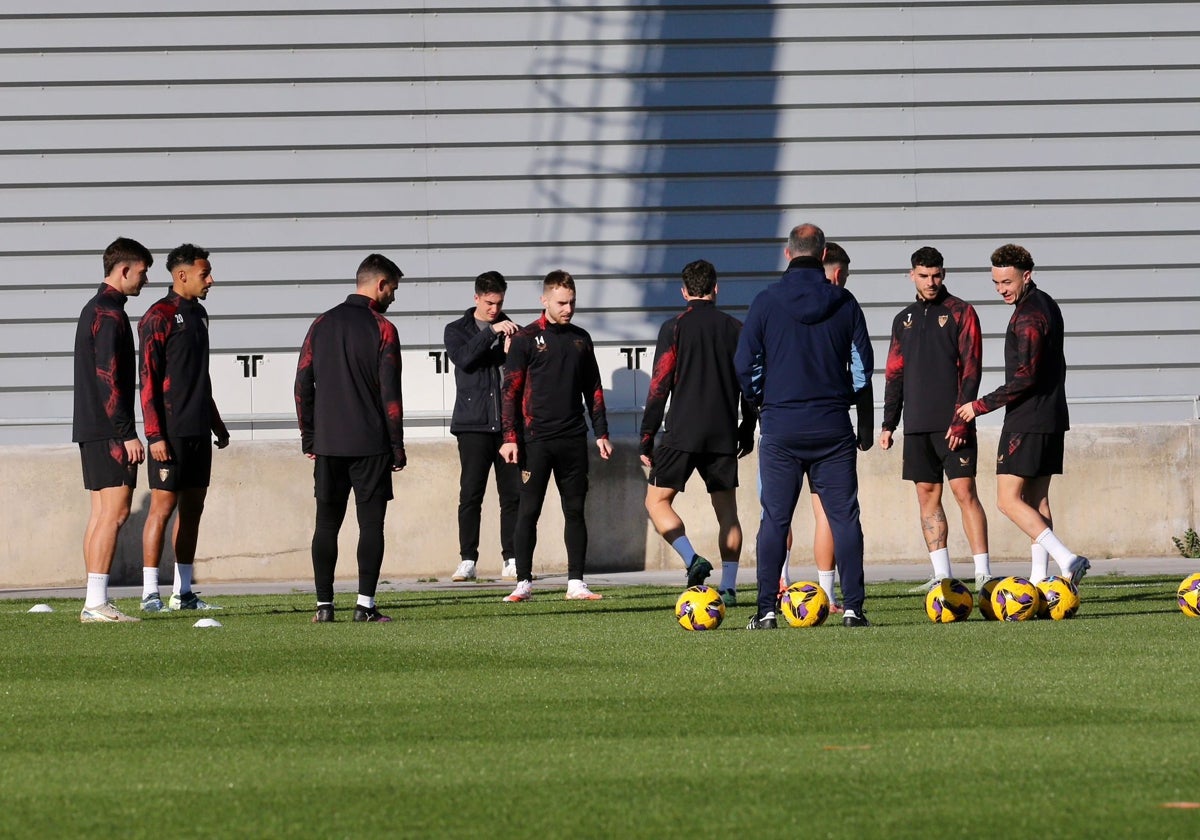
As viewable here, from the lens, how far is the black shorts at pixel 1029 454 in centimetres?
1013

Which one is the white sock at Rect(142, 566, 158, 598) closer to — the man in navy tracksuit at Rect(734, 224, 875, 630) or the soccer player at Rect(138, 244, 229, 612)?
the soccer player at Rect(138, 244, 229, 612)

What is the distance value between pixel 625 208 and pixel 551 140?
873mm

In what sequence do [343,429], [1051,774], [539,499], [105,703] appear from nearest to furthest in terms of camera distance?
1. [1051,774]
2. [105,703]
3. [343,429]
4. [539,499]

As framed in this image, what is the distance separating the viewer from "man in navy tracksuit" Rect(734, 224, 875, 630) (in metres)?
8.26

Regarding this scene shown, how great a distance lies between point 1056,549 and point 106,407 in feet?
16.3

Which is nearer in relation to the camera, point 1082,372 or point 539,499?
point 539,499

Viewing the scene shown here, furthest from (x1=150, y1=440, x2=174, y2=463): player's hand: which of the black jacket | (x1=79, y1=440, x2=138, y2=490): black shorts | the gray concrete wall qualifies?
the gray concrete wall

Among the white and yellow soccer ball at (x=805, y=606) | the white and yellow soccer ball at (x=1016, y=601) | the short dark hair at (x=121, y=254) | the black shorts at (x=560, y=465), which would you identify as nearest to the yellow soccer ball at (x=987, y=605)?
the white and yellow soccer ball at (x=1016, y=601)

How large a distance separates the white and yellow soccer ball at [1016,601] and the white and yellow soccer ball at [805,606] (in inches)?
32.6

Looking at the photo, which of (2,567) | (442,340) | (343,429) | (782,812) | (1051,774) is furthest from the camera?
(442,340)

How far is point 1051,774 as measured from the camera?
427 cm

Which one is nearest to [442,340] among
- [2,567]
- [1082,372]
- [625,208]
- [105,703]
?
[625,208]

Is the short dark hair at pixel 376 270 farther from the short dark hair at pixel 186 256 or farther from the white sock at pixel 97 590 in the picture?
the white sock at pixel 97 590

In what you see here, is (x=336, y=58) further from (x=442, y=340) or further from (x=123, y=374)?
(x=123, y=374)
